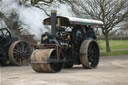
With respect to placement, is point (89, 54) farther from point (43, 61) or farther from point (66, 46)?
point (43, 61)

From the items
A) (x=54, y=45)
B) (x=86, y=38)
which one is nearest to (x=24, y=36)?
(x=86, y=38)

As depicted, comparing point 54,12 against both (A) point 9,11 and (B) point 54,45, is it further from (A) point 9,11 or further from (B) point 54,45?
(A) point 9,11

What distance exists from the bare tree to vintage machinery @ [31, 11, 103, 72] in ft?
42.3

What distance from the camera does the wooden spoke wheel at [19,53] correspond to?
15.4m

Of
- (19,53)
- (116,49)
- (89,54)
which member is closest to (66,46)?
(89,54)

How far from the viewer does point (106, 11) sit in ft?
91.1

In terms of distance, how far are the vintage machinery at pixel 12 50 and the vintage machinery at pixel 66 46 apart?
263 cm

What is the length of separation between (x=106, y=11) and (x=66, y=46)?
15.4 meters

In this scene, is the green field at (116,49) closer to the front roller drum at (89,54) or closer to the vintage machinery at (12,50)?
the vintage machinery at (12,50)

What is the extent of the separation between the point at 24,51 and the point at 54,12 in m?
4.17

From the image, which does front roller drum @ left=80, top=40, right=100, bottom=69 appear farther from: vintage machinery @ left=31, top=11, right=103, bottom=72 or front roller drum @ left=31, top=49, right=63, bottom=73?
front roller drum @ left=31, top=49, right=63, bottom=73

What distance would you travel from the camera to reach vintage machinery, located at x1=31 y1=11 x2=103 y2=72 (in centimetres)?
1134

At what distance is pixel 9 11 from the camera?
706 inches

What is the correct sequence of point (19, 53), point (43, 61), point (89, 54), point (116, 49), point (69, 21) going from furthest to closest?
point (116, 49), point (19, 53), point (89, 54), point (69, 21), point (43, 61)
